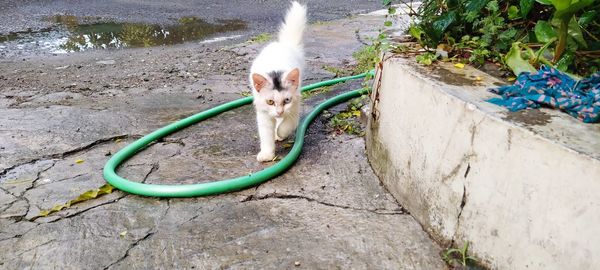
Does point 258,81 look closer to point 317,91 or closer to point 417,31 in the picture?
point 417,31

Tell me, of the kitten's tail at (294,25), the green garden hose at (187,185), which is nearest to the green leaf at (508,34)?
the green garden hose at (187,185)

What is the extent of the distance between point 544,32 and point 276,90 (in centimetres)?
163

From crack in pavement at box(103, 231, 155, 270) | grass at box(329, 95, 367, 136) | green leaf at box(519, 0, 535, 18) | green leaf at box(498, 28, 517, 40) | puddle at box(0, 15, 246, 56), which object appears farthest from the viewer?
puddle at box(0, 15, 246, 56)

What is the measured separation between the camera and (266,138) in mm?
3314

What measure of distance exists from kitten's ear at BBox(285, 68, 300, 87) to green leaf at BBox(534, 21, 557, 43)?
145cm

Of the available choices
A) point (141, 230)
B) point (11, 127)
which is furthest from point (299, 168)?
point (11, 127)

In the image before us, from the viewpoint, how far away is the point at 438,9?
3.31 m

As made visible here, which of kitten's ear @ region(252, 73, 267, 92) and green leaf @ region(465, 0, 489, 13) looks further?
kitten's ear @ region(252, 73, 267, 92)

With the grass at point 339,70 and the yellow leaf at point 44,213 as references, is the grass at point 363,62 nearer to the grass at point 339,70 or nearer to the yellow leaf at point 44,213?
the grass at point 339,70

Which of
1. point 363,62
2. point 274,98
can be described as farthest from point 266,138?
point 363,62

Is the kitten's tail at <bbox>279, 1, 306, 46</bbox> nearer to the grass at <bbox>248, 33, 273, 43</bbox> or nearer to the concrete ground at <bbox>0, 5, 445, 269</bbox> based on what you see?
the concrete ground at <bbox>0, 5, 445, 269</bbox>

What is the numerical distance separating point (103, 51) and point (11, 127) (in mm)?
2918

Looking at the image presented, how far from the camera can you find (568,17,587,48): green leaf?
239 cm

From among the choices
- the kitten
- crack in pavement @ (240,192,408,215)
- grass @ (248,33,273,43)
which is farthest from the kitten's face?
grass @ (248,33,273,43)
